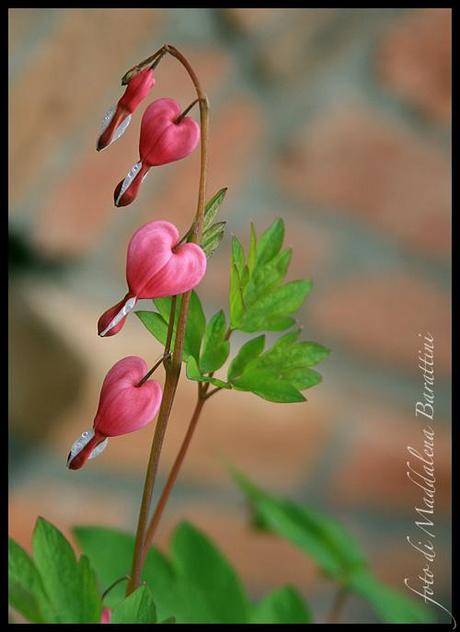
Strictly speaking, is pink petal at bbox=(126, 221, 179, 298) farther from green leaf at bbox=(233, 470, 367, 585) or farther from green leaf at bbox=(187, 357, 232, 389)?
green leaf at bbox=(233, 470, 367, 585)

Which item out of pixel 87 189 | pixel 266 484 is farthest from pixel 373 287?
pixel 87 189

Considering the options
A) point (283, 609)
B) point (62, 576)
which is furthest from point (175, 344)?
point (283, 609)

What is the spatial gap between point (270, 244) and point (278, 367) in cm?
6

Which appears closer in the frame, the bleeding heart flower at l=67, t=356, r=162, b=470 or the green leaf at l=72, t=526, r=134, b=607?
the bleeding heart flower at l=67, t=356, r=162, b=470

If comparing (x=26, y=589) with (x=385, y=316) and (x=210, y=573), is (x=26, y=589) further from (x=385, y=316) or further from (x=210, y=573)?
(x=385, y=316)

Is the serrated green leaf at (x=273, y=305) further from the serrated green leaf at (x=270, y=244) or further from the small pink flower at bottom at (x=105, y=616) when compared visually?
the small pink flower at bottom at (x=105, y=616)

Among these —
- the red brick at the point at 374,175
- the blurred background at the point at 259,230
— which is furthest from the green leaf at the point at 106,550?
the red brick at the point at 374,175

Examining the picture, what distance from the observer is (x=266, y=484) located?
149 centimetres

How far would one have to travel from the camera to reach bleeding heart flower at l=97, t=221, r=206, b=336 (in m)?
0.32

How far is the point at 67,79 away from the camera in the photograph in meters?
1.19

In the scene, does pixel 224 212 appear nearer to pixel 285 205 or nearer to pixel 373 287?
pixel 285 205

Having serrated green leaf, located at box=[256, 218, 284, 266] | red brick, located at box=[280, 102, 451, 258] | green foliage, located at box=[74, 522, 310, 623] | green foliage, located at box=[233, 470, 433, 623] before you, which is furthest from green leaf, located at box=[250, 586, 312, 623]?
red brick, located at box=[280, 102, 451, 258]

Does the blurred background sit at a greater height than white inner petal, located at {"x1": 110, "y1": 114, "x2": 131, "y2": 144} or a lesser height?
greater
